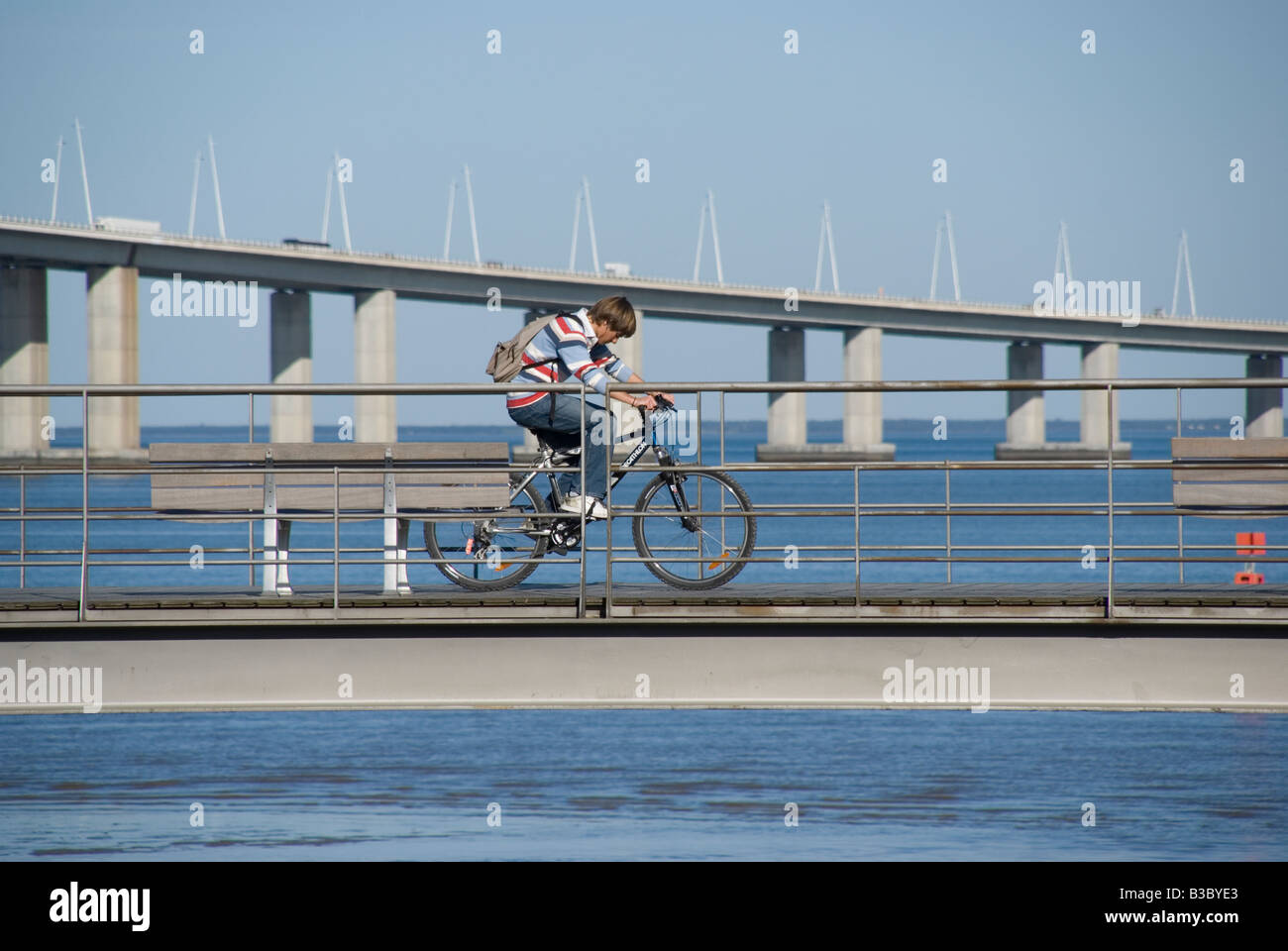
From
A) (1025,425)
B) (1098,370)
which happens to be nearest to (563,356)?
(1098,370)

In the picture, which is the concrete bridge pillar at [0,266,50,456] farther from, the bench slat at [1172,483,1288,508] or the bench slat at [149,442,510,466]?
the bench slat at [1172,483,1288,508]

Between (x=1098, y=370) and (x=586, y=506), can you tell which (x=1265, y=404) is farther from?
(x=586, y=506)

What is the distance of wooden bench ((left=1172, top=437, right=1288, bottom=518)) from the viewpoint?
25.8ft

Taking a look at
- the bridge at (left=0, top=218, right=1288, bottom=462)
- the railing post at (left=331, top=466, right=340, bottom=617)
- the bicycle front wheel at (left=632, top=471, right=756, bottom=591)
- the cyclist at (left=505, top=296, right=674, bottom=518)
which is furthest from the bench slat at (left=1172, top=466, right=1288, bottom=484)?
the bridge at (left=0, top=218, right=1288, bottom=462)

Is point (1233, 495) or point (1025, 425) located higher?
point (1025, 425)

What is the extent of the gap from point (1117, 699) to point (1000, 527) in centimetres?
5767

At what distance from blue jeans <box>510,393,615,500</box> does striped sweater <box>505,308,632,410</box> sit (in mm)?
74

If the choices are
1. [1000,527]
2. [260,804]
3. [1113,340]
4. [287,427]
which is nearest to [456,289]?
[287,427]

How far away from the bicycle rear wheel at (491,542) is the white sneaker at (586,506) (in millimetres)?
200

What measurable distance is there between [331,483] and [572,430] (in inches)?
56.8

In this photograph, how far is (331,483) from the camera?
28.0ft

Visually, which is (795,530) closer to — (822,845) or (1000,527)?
(1000,527)

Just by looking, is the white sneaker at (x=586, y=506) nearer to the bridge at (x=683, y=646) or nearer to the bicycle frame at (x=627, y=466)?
the bicycle frame at (x=627, y=466)

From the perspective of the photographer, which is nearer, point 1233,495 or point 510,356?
point 1233,495
